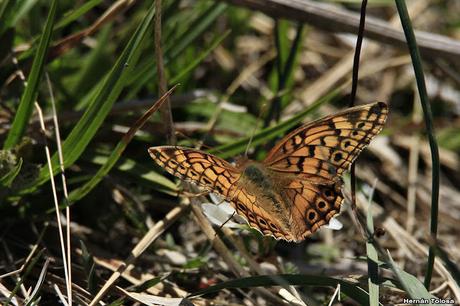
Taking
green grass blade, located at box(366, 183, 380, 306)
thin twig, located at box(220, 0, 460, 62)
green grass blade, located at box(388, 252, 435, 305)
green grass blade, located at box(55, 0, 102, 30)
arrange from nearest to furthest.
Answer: green grass blade, located at box(388, 252, 435, 305), green grass blade, located at box(366, 183, 380, 306), green grass blade, located at box(55, 0, 102, 30), thin twig, located at box(220, 0, 460, 62)

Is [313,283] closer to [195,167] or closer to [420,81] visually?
[195,167]

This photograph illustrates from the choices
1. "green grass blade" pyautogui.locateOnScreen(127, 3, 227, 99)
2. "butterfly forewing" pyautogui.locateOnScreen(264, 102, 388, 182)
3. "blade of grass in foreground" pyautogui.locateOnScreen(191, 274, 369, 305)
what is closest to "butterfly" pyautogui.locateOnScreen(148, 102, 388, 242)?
"butterfly forewing" pyautogui.locateOnScreen(264, 102, 388, 182)

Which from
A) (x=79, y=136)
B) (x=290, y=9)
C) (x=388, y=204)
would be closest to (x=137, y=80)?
(x=79, y=136)

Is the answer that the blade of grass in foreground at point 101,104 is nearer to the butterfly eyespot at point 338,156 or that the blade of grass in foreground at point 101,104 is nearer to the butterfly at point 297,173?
the butterfly at point 297,173

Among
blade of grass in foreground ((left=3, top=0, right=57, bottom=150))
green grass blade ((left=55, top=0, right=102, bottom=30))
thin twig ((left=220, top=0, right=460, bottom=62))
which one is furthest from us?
thin twig ((left=220, top=0, right=460, bottom=62))

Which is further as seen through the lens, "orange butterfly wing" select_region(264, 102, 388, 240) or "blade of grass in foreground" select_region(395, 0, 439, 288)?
"orange butterfly wing" select_region(264, 102, 388, 240)

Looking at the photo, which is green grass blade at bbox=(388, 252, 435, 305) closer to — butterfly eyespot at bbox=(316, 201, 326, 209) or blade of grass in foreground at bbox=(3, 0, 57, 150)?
butterfly eyespot at bbox=(316, 201, 326, 209)

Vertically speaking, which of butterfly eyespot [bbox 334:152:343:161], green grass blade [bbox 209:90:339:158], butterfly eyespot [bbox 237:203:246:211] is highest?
green grass blade [bbox 209:90:339:158]
